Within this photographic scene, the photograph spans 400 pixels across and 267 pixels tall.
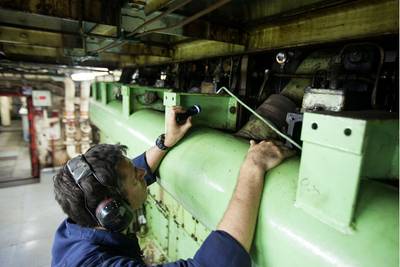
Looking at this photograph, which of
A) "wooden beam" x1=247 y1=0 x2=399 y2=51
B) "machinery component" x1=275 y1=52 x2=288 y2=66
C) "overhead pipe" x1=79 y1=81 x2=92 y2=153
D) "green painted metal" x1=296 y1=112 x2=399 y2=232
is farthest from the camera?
"overhead pipe" x1=79 y1=81 x2=92 y2=153

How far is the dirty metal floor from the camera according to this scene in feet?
16.4

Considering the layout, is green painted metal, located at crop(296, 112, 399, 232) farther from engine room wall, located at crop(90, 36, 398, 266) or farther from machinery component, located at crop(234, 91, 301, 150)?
machinery component, located at crop(234, 91, 301, 150)

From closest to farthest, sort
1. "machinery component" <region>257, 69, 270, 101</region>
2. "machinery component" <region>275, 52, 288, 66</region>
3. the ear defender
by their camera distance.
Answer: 1. the ear defender
2. "machinery component" <region>275, 52, 288, 66</region>
3. "machinery component" <region>257, 69, 270, 101</region>

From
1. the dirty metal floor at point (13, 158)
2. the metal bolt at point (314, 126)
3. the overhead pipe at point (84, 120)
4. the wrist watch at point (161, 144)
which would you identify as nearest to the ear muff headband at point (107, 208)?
the wrist watch at point (161, 144)

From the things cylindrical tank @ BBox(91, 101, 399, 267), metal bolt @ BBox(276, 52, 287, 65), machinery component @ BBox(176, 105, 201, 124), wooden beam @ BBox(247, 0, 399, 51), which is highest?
wooden beam @ BBox(247, 0, 399, 51)

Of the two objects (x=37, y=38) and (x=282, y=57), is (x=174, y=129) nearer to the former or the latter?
(x=282, y=57)

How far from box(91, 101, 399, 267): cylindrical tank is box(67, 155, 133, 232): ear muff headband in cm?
26

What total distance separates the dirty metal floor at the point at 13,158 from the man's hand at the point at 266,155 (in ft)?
17.8

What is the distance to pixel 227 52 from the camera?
1.76 m

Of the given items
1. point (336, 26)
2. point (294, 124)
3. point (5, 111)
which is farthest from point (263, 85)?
point (5, 111)

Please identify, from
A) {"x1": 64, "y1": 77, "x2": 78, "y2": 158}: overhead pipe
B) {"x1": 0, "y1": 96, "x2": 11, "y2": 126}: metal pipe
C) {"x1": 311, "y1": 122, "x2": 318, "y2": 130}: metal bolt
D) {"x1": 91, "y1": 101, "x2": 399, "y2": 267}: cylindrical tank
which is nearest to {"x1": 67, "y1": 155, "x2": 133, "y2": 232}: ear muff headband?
{"x1": 91, "y1": 101, "x2": 399, "y2": 267}: cylindrical tank

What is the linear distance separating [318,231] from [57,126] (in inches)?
257

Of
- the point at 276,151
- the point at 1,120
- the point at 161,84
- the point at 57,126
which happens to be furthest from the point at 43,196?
the point at 1,120

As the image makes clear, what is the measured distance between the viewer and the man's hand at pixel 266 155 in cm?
76
